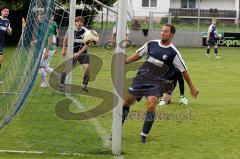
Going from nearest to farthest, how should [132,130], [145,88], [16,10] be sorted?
[145,88] → [132,130] → [16,10]

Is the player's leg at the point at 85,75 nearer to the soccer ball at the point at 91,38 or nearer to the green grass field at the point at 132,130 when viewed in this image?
the green grass field at the point at 132,130

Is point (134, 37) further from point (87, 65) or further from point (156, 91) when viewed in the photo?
point (156, 91)

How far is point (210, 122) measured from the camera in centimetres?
1162

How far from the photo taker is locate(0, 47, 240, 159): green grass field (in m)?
8.81

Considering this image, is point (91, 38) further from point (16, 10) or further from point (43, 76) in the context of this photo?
point (16, 10)

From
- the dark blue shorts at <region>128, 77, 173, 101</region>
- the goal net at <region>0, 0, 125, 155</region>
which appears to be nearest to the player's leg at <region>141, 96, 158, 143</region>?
the dark blue shorts at <region>128, 77, 173, 101</region>

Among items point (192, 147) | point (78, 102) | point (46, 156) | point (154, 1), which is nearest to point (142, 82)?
point (192, 147)

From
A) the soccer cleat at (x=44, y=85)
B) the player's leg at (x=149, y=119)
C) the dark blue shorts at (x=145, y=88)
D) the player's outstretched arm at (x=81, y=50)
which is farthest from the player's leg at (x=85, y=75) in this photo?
the player's leg at (x=149, y=119)

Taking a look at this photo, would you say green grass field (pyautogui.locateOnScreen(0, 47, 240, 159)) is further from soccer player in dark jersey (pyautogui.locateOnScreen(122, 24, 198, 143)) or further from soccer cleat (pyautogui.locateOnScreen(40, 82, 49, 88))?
soccer player in dark jersey (pyautogui.locateOnScreen(122, 24, 198, 143))

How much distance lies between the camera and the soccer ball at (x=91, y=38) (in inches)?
500

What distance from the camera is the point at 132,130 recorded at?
10625 millimetres

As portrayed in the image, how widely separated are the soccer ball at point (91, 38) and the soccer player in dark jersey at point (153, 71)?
2.78 m

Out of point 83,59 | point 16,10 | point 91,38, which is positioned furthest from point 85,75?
point 16,10

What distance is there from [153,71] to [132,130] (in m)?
1.24
